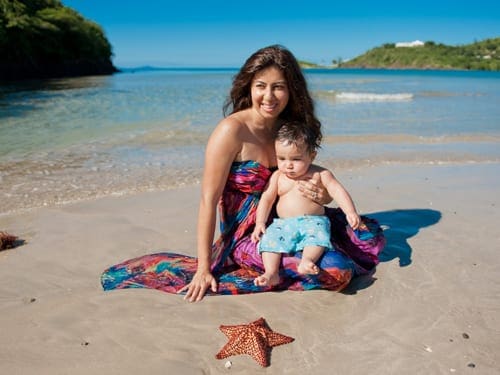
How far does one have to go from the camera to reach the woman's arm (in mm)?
3367

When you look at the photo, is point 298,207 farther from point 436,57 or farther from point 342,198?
point 436,57

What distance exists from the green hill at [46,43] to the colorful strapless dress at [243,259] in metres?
42.2

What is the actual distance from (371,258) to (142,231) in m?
Result: 2.40

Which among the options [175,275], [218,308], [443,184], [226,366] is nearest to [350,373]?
[226,366]

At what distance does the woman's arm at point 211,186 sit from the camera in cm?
337

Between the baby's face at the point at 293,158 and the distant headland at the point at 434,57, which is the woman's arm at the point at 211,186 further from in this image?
the distant headland at the point at 434,57

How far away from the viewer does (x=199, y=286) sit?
3377mm

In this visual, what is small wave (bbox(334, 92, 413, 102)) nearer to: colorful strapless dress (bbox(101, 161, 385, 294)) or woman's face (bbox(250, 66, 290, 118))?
colorful strapless dress (bbox(101, 161, 385, 294))

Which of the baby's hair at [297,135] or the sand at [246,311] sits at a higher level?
the baby's hair at [297,135]

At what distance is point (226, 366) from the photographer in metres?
2.51

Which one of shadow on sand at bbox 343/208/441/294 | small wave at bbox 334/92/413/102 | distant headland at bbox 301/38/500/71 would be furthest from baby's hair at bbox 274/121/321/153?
distant headland at bbox 301/38/500/71

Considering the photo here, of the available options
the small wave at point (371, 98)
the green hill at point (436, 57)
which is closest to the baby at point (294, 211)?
the small wave at point (371, 98)

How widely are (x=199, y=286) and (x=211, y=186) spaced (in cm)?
74

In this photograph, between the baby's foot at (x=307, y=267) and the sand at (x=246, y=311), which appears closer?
the sand at (x=246, y=311)
